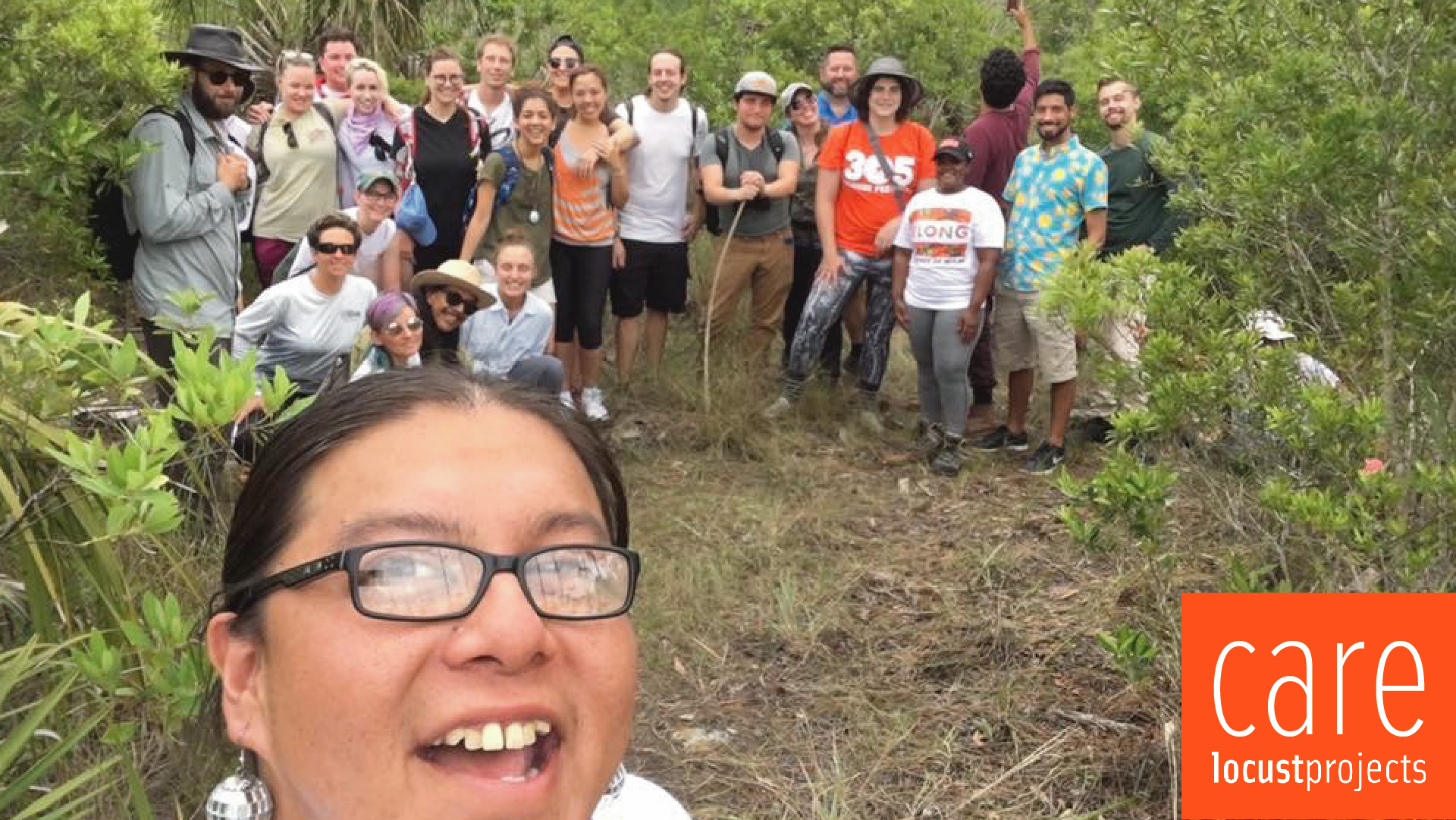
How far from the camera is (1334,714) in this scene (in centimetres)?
347

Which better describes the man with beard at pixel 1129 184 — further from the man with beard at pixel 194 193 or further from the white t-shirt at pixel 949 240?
the man with beard at pixel 194 193

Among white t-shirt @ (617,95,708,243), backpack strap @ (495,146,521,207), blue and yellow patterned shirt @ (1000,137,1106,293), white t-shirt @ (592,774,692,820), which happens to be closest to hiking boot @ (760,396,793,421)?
white t-shirt @ (617,95,708,243)

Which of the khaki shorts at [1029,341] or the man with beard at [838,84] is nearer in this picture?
the khaki shorts at [1029,341]

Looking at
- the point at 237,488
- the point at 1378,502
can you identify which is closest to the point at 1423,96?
the point at 1378,502

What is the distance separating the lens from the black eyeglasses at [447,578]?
1.37 metres

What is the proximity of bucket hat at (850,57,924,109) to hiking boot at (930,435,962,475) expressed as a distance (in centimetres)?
162

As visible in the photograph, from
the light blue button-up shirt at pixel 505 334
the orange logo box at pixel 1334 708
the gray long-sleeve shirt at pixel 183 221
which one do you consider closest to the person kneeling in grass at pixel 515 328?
the light blue button-up shirt at pixel 505 334

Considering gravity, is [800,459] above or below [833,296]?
below

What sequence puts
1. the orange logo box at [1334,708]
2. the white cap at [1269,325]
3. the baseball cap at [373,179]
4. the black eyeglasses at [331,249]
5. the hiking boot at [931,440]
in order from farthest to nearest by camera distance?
the hiking boot at [931,440], the baseball cap at [373,179], the black eyeglasses at [331,249], the white cap at [1269,325], the orange logo box at [1334,708]

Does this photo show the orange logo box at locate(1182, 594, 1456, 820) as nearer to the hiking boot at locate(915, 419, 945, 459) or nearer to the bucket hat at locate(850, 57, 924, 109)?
the hiking boot at locate(915, 419, 945, 459)

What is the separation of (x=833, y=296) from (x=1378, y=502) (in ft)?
14.2

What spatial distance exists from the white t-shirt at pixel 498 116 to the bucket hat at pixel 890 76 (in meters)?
1.65

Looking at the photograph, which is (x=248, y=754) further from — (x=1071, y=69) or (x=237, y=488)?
(x=1071, y=69)

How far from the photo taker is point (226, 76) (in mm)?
5328
